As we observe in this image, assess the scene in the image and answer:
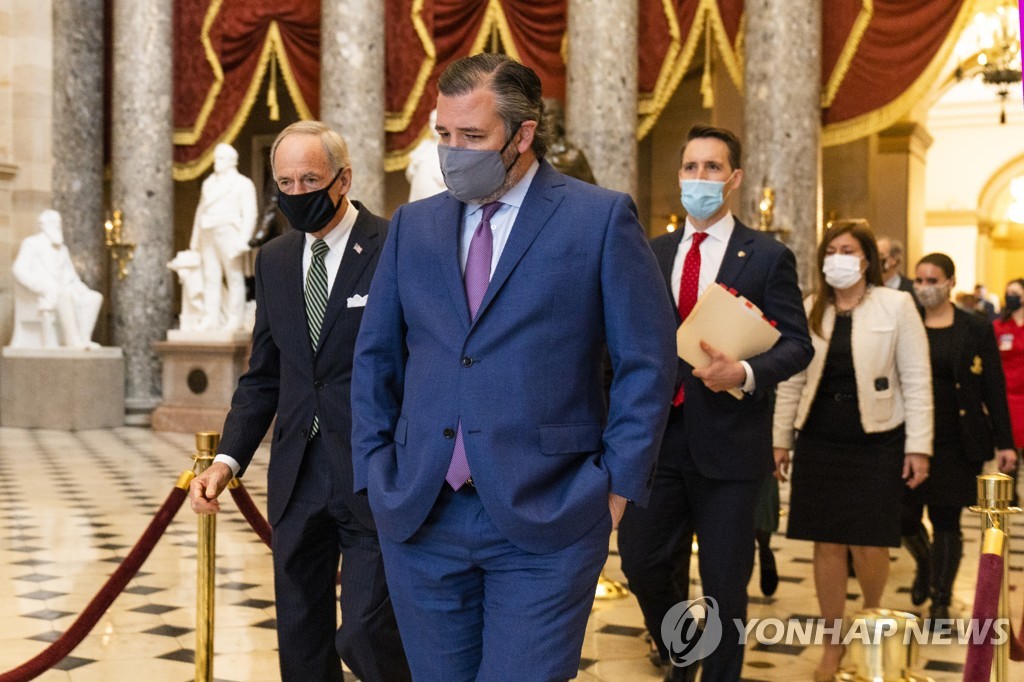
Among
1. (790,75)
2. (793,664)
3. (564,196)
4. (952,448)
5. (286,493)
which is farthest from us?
(790,75)

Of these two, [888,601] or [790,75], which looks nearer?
[888,601]

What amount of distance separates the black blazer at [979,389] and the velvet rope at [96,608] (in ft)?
12.0

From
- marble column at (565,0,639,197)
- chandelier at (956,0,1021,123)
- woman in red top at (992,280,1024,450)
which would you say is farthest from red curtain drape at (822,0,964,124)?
chandelier at (956,0,1021,123)

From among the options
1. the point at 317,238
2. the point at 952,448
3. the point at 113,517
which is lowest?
the point at 113,517

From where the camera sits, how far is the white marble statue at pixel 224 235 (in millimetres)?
14391

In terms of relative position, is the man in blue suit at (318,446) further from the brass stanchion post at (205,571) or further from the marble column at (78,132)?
the marble column at (78,132)

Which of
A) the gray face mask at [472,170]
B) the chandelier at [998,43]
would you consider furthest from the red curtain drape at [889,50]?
the gray face mask at [472,170]

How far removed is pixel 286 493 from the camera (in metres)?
3.45

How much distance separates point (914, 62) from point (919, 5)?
58cm

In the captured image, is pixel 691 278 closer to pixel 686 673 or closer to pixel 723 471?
pixel 723 471

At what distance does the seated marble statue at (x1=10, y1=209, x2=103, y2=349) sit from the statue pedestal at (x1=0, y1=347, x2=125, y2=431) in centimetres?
18

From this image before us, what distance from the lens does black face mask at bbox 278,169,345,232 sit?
3.47 metres

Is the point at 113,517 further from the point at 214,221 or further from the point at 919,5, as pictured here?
the point at 919,5

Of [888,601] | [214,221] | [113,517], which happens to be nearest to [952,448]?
[888,601]
